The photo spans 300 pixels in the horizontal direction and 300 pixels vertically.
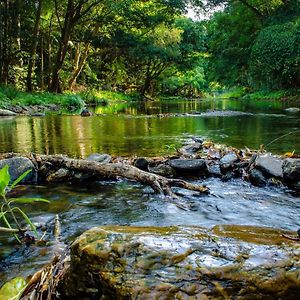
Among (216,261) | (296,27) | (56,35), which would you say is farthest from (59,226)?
(56,35)

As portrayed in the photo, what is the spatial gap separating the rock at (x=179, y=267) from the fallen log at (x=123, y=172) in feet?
6.62

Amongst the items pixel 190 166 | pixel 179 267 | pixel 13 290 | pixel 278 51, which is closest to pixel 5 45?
pixel 278 51

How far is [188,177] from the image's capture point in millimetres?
4836

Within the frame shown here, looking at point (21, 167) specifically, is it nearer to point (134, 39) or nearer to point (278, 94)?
point (134, 39)

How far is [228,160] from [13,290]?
350cm

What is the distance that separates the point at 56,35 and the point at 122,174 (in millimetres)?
27744

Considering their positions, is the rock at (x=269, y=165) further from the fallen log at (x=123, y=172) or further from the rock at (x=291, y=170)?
the fallen log at (x=123, y=172)

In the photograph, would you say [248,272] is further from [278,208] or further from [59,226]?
[278,208]

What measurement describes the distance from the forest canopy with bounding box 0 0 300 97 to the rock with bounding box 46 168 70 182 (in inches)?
709

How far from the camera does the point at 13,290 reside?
6.17 feet

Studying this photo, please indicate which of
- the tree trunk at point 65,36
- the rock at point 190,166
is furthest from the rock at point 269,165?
the tree trunk at point 65,36

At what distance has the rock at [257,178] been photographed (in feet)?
14.3

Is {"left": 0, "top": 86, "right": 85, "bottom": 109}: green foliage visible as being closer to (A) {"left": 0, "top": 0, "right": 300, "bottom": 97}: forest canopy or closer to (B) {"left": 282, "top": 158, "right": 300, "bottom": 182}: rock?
(A) {"left": 0, "top": 0, "right": 300, "bottom": 97}: forest canopy

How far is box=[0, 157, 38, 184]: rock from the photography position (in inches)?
180
